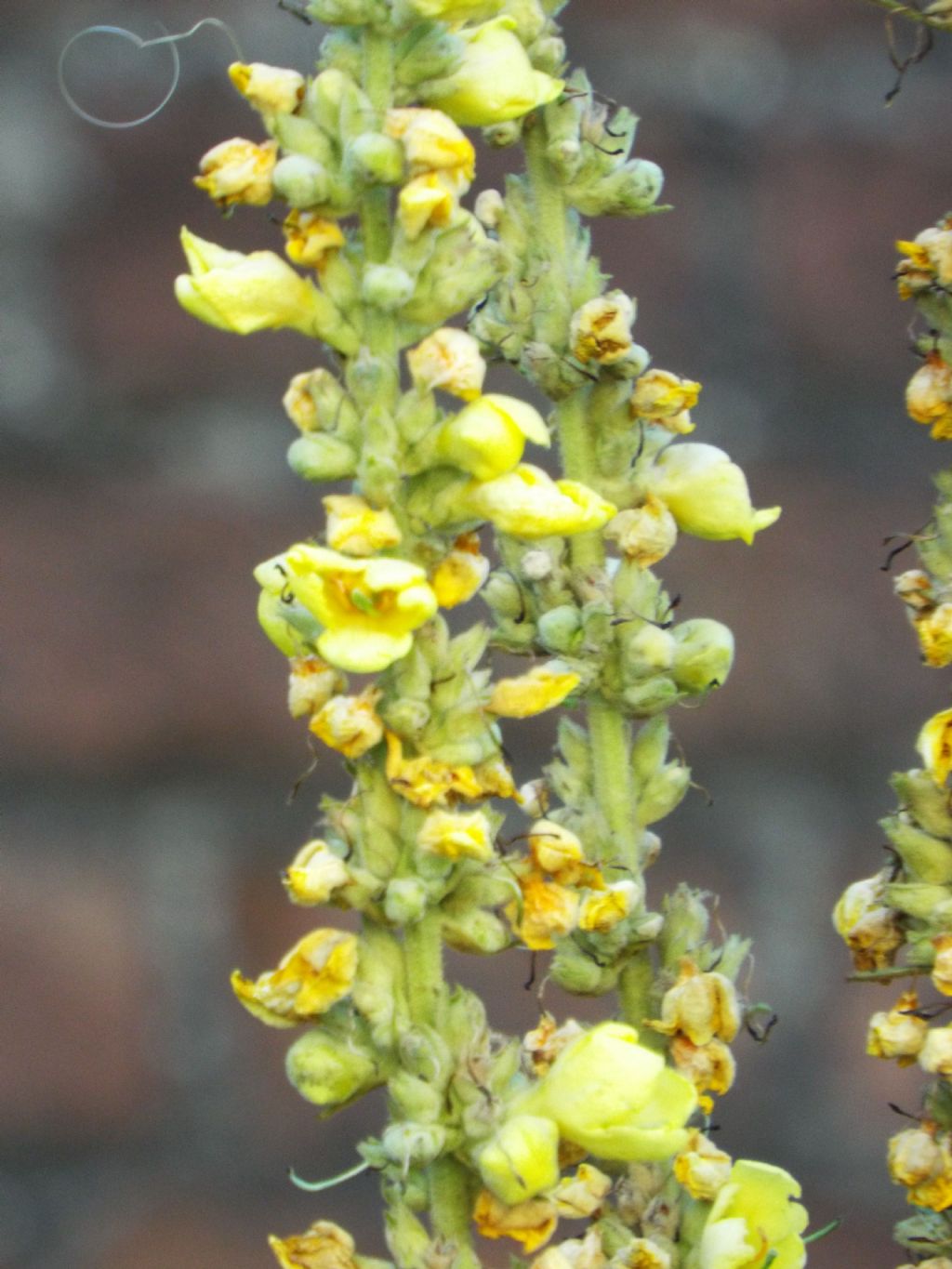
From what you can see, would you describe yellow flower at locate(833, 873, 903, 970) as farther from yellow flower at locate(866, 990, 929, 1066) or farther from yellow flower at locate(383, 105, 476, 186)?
yellow flower at locate(383, 105, 476, 186)

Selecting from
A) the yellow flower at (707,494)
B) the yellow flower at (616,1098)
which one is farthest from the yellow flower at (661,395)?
the yellow flower at (616,1098)

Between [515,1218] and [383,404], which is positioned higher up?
[383,404]

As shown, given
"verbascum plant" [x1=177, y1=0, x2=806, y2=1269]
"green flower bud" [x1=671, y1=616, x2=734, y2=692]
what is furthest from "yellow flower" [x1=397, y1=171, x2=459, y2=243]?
"green flower bud" [x1=671, y1=616, x2=734, y2=692]

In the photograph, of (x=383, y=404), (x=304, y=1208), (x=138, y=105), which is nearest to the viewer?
(x=383, y=404)

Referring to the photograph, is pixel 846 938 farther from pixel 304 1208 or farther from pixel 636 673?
pixel 304 1208

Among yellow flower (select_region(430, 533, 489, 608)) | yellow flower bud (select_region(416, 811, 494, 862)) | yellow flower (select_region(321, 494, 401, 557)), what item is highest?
yellow flower (select_region(321, 494, 401, 557))

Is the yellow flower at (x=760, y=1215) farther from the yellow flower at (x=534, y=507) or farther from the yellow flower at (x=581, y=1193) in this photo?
the yellow flower at (x=534, y=507)

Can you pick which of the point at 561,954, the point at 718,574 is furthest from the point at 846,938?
the point at 718,574
